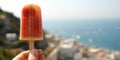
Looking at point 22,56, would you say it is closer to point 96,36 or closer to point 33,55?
point 33,55

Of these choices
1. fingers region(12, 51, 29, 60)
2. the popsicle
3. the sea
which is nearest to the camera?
fingers region(12, 51, 29, 60)

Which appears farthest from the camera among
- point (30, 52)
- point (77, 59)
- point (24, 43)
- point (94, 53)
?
point (94, 53)

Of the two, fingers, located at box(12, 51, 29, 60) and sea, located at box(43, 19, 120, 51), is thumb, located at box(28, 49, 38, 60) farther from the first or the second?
sea, located at box(43, 19, 120, 51)

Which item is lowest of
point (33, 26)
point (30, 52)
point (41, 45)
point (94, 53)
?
point (94, 53)

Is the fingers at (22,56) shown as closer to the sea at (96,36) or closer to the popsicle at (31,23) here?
the popsicle at (31,23)

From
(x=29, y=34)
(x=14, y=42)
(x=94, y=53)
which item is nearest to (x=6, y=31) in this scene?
(x=14, y=42)

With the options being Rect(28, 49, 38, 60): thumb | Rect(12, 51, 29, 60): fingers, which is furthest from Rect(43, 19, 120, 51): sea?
Rect(28, 49, 38, 60): thumb

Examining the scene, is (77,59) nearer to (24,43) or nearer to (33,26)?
(24,43)

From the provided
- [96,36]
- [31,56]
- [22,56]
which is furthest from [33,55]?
[96,36]
